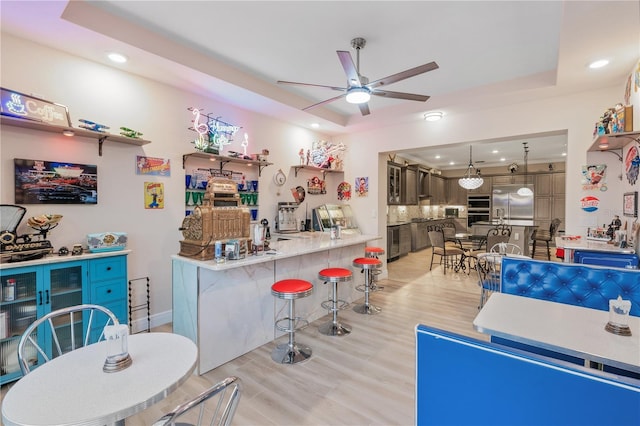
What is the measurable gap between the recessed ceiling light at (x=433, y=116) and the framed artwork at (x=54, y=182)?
4377 mm

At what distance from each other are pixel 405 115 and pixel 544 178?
6.95m

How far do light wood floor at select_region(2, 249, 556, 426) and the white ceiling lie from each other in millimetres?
2900

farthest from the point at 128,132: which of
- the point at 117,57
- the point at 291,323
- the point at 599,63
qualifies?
the point at 599,63

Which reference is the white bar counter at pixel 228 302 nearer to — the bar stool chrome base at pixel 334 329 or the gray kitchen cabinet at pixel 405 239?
the bar stool chrome base at pixel 334 329

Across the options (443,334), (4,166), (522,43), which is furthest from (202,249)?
(522,43)

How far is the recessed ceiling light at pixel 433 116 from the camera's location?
4.49m

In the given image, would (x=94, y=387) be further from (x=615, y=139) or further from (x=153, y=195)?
(x=615, y=139)

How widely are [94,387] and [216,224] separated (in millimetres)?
1751

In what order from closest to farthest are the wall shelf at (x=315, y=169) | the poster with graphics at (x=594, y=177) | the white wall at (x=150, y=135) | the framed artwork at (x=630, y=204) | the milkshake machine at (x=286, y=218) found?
the white wall at (x=150, y=135)
the framed artwork at (x=630, y=204)
the poster with graphics at (x=594, y=177)
the milkshake machine at (x=286, y=218)
the wall shelf at (x=315, y=169)

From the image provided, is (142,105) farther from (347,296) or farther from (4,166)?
(347,296)

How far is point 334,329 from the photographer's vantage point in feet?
10.8

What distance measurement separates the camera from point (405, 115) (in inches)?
186

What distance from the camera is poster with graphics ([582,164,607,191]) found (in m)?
3.57

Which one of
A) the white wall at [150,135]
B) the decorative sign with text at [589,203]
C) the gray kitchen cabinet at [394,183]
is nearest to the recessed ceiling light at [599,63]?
the white wall at [150,135]
